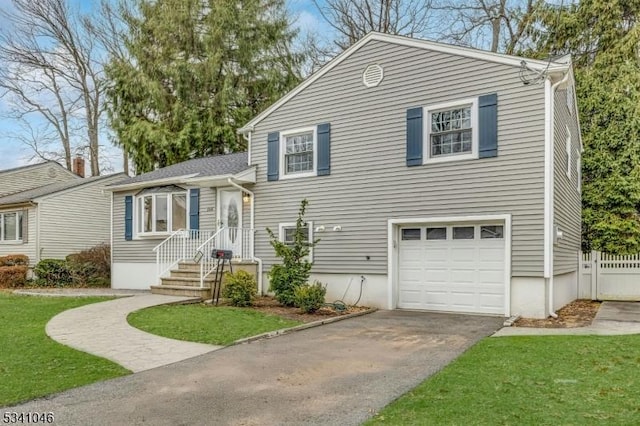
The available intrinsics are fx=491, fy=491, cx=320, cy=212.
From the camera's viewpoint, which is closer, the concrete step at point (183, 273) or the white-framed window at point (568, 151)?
the white-framed window at point (568, 151)

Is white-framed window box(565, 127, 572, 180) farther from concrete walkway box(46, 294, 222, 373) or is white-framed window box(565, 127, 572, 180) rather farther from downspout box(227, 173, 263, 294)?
concrete walkway box(46, 294, 222, 373)

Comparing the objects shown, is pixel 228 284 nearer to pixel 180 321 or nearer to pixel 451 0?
pixel 180 321

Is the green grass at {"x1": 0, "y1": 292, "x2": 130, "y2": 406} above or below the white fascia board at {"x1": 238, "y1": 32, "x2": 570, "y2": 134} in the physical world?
below

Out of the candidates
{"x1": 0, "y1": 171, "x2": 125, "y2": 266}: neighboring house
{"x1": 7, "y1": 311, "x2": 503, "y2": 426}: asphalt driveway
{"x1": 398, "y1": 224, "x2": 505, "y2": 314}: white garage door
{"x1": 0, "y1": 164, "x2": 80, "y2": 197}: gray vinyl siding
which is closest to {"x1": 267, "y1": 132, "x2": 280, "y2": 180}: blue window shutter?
{"x1": 398, "y1": 224, "x2": 505, "y2": 314}: white garage door

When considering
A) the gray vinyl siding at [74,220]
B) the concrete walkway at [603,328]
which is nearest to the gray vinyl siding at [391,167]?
the concrete walkway at [603,328]

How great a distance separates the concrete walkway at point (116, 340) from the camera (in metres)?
6.35

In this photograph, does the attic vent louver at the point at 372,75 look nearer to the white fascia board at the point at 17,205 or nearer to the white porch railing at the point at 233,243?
the white porch railing at the point at 233,243

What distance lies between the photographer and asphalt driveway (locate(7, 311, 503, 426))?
4273mm

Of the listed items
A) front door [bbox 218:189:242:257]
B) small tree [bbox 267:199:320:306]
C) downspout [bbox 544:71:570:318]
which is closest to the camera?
downspout [bbox 544:71:570:318]

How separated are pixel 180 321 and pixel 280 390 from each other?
4378 mm

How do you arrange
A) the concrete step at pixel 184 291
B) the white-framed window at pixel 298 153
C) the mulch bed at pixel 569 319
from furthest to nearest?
the white-framed window at pixel 298 153, the concrete step at pixel 184 291, the mulch bed at pixel 569 319

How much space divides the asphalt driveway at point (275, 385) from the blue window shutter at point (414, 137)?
14.1ft

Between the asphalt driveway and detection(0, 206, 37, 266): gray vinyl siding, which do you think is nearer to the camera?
the asphalt driveway

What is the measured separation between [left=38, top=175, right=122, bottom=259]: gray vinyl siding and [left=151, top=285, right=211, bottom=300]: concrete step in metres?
8.32
